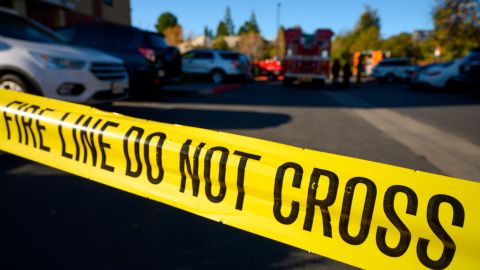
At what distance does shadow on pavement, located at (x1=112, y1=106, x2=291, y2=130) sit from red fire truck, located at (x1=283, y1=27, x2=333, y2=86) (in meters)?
9.66

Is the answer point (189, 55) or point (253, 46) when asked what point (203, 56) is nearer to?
point (189, 55)

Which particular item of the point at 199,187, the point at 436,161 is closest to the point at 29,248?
the point at 199,187

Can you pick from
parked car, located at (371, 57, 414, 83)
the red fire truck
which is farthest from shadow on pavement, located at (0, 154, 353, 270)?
parked car, located at (371, 57, 414, 83)

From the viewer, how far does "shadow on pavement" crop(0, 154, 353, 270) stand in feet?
6.73

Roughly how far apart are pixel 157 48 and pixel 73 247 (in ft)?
24.5

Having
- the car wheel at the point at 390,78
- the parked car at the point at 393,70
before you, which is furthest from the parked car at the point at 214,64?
the car wheel at the point at 390,78

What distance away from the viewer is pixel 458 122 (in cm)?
718

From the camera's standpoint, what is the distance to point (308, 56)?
16.6m

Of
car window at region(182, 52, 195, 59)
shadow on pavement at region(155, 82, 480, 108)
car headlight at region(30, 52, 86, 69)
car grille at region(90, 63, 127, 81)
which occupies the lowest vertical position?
shadow on pavement at region(155, 82, 480, 108)

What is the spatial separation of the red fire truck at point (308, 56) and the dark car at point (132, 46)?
8.86m

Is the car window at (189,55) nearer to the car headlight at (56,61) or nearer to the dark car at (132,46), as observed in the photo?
the dark car at (132,46)

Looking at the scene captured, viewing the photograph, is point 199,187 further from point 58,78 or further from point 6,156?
point 58,78

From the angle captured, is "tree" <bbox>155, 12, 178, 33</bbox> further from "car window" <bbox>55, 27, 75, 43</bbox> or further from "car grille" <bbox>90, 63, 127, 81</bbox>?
"car grille" <bbox>90, 63, 127, 81</bbox>

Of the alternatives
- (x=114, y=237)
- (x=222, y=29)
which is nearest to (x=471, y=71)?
(x=114, y=237)
